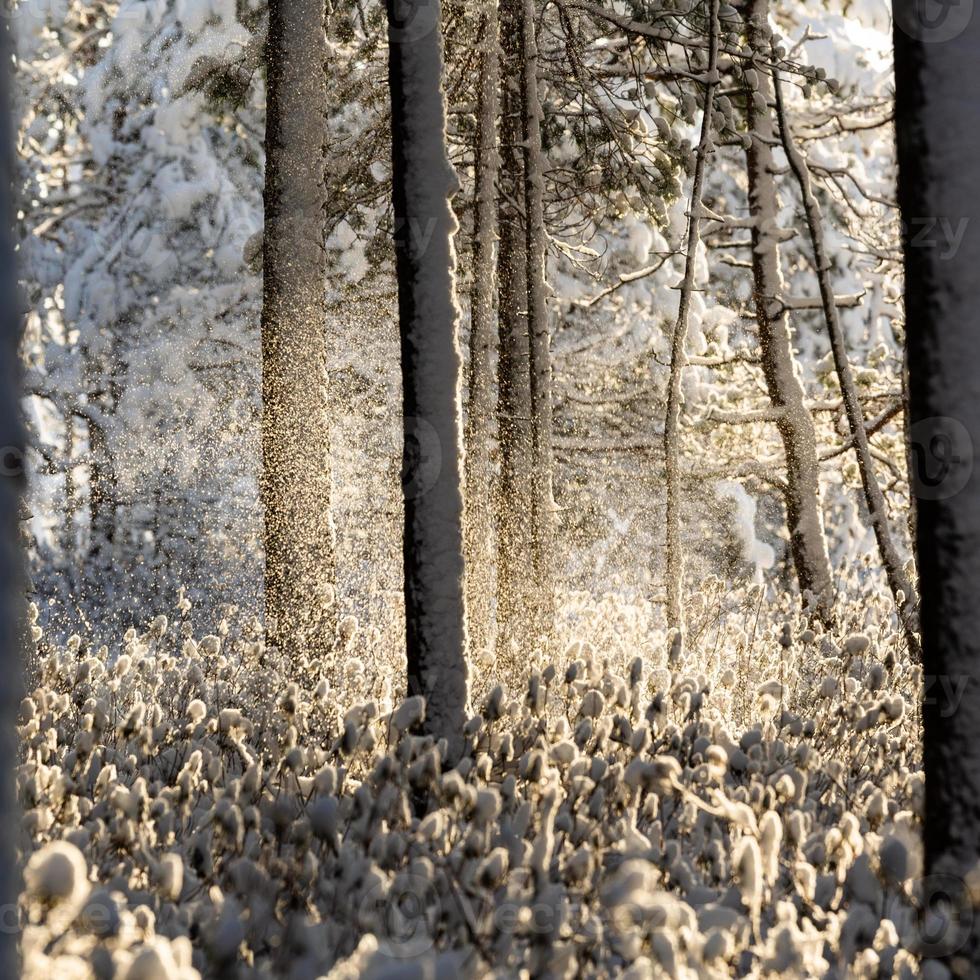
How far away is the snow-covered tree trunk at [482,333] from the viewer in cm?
874

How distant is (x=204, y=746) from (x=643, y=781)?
1.77 metres

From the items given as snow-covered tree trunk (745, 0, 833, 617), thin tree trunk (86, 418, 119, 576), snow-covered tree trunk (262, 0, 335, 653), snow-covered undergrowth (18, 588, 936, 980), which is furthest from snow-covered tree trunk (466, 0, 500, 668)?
thin tree trunk (86, 418, 119, 576)

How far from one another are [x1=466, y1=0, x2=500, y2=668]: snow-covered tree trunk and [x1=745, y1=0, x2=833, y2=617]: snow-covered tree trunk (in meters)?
3.28

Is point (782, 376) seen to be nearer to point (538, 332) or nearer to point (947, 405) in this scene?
point (538, 332)

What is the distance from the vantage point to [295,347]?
7117 millimetres

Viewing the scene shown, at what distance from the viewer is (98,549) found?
15.2 meters

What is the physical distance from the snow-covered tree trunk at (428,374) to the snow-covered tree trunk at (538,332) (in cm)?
414

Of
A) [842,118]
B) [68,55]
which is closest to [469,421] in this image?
[842,118]

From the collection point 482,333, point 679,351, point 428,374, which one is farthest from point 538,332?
point 428,374

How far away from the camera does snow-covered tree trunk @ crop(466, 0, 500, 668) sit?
8.74m

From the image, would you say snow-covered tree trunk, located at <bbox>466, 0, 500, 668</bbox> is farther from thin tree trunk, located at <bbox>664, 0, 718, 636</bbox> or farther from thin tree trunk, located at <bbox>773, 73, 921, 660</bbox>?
thin tree trunk, located at <bbox>773, 73, 921, 660</bbox>

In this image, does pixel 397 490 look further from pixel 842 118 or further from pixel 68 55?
pixel 68 55

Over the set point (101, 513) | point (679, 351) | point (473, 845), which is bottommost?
point (473, 845)

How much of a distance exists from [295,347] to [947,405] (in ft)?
16.4
